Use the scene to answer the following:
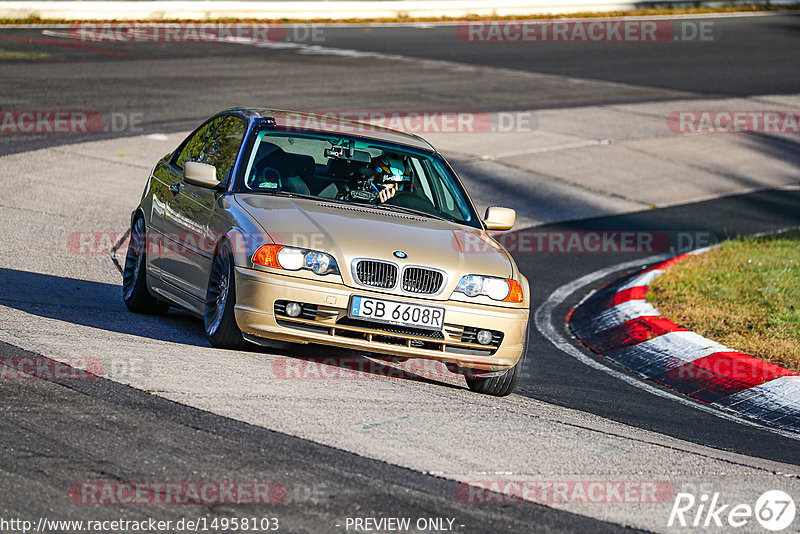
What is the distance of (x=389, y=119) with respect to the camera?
1856cm

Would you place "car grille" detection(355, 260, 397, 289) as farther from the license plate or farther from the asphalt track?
the asphalt track

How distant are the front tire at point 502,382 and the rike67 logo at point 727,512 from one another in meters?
2.14

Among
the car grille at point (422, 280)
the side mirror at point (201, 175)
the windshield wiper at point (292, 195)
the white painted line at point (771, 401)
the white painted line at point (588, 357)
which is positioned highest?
the side mirror at point (201, 175)

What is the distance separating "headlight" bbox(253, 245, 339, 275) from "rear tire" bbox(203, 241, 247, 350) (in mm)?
259

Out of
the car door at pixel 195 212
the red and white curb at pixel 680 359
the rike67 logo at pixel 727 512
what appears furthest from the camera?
the red and white curb at pixel 680 359

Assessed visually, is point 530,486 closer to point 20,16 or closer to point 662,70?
point 662,70

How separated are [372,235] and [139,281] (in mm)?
2333

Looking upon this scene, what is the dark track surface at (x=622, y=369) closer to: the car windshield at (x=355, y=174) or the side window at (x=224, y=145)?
the car windshield at (x=355, y=174)

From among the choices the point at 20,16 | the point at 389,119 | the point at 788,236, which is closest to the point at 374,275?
the point at 788,236

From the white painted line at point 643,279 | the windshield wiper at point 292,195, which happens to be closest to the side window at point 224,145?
the windshield wiper at point 292,195

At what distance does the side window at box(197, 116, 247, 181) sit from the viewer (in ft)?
26.5

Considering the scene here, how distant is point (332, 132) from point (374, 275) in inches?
65.7

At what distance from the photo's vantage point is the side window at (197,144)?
8.75 metres

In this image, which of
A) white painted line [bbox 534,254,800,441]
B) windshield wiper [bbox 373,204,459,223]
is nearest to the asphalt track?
white painted line [bbox 534,254,800,441]
